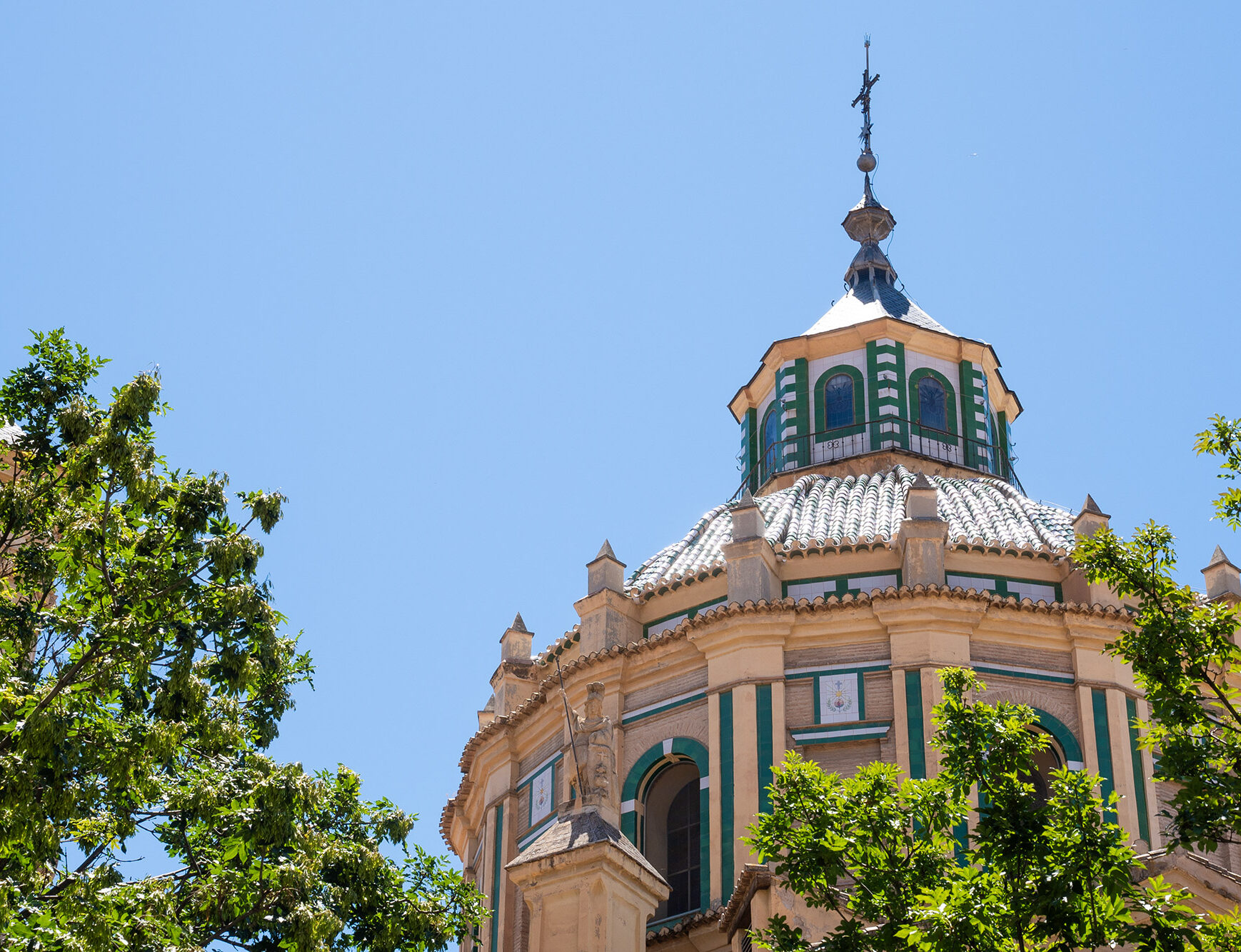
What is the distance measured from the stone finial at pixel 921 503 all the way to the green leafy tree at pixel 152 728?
13.8 meters

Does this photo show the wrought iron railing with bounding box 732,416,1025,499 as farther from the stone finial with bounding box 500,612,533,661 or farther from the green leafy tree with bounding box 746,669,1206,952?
the green leafy tree with bounding box 746,669,1206,952

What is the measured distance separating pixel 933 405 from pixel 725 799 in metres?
11.8

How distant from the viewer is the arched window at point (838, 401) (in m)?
35.5

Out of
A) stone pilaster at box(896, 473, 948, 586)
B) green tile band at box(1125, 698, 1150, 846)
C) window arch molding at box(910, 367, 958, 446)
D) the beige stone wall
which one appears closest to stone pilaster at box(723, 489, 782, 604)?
the beige stone wall

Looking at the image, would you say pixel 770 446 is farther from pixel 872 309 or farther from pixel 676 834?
pixel 676 834

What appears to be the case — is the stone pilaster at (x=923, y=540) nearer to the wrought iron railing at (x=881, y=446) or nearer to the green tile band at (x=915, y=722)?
the green tile band at (x=915, y=722)

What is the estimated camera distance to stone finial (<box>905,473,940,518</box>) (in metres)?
29.0

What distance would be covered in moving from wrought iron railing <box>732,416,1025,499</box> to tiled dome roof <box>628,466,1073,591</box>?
34.2 inches

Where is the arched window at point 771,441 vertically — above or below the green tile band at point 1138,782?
above

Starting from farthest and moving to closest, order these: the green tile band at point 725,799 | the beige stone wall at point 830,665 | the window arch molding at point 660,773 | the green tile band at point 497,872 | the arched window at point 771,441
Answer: the arched window at point 771,441 → the green tile band at point 497,872 → the window arch molding at point 660,773 → the beige stone wall at point 830,665 → the green tile band at point 725,799

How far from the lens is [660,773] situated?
28.5m

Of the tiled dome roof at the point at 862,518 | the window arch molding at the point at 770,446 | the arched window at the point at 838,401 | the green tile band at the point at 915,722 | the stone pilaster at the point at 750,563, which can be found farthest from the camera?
the window arch molding at the point at 770,446

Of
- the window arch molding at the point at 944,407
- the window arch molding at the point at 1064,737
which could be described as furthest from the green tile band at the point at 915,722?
the window arch molding at the point at 944,407

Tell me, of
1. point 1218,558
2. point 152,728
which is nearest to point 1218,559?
point 1218,558
